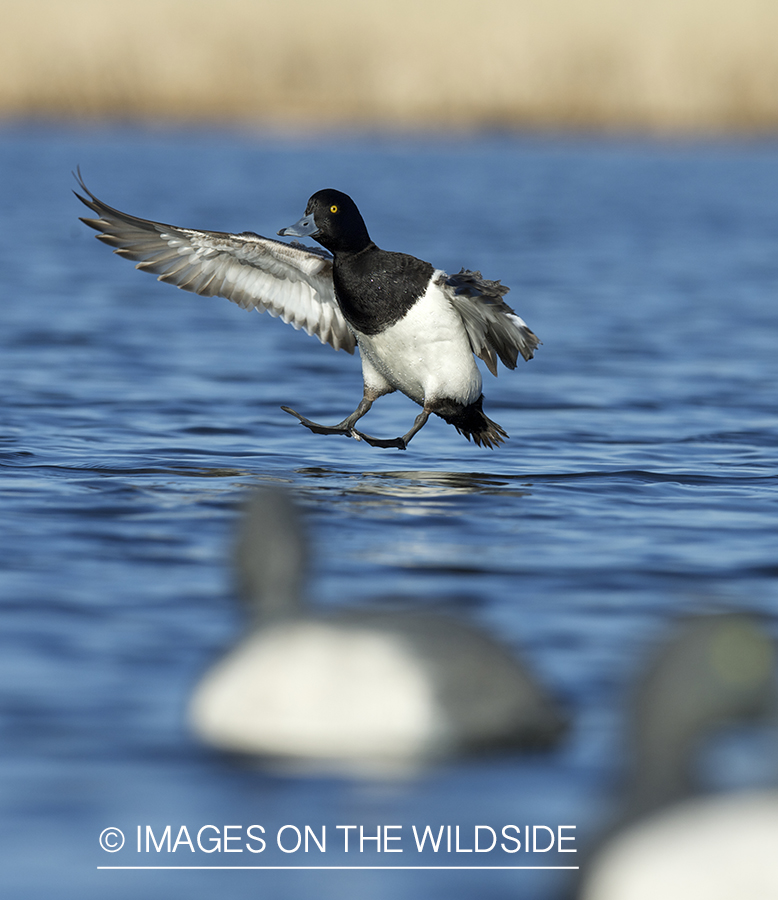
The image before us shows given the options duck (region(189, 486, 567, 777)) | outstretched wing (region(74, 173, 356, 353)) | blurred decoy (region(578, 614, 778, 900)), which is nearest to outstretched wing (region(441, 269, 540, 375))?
outstretched wing (region(74, 173, 356, 353))

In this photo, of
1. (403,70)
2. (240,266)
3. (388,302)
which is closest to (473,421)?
(388,302)

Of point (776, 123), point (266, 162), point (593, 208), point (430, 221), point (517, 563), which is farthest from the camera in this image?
point (266, 162)

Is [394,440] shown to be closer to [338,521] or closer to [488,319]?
[488,319]

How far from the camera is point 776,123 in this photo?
28719mm

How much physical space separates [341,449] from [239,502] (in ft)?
6.54

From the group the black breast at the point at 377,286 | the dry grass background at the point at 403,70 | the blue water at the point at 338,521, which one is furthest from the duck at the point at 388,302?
the dry grass background at the point at 403,70

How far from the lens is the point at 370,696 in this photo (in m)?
3.56

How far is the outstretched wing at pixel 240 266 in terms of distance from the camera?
868cm

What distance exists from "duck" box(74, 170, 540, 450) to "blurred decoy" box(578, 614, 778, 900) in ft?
15.4

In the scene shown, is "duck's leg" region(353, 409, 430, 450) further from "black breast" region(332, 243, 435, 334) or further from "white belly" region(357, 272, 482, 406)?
"black breast" region(332, 243, 435, 334)

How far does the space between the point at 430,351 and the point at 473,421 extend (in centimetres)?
54

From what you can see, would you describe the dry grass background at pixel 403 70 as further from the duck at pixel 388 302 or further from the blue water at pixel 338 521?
the duck at pixel 388 302

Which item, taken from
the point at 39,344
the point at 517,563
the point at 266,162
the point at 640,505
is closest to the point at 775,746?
the point at 517,563

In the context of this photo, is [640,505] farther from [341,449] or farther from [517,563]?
[341,449]
